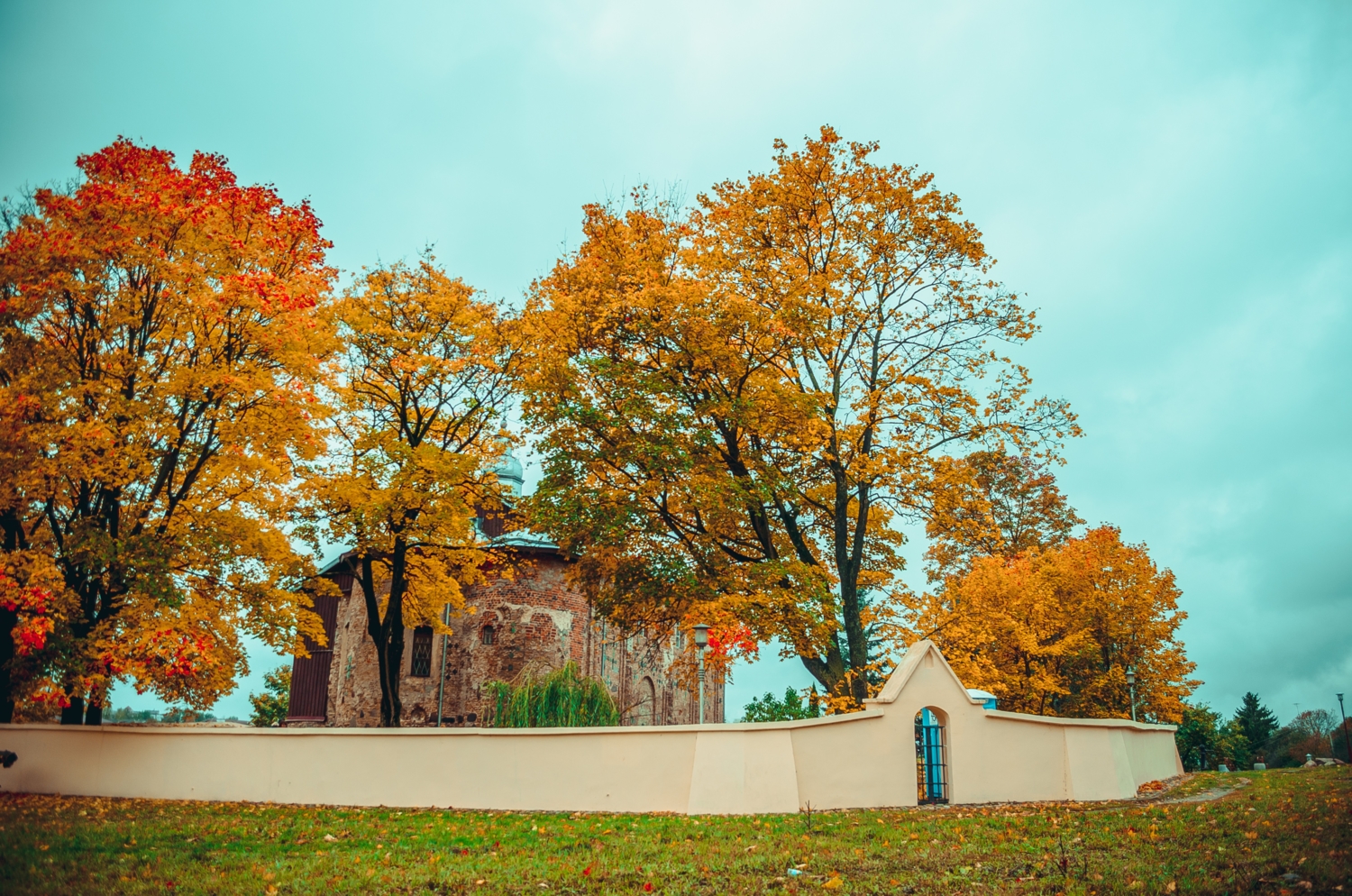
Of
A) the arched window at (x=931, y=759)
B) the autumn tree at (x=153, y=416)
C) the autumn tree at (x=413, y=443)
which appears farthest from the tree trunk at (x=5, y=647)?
the arched window at (x=931, y=759)

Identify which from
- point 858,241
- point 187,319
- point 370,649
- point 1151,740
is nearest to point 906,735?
point 1151,740

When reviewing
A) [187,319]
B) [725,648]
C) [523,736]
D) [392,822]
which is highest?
[187,319]

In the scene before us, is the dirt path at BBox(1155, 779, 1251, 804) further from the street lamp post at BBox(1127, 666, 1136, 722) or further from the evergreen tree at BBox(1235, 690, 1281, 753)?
the evergreen tree at BBox(1235, 690, 1281, 753)

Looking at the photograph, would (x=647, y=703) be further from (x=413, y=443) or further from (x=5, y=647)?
(x=5, y=647)

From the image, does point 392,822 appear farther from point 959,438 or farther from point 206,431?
point 959,438

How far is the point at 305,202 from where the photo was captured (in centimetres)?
2056

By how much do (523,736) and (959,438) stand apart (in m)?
10.7

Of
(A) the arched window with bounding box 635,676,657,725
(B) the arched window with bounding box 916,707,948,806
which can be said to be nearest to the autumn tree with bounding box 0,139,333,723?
(B) the arched window with bounding box 916,707,948,806

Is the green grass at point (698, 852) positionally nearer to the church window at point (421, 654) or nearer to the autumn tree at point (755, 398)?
the autumn tree at point (755, 398)

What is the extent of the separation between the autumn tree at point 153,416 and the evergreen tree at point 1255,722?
49.5 meters

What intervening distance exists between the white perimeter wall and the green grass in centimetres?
88

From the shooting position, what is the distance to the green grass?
24.4ft

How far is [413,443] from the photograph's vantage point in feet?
74.1

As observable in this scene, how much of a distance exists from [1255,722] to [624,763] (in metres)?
49.3
